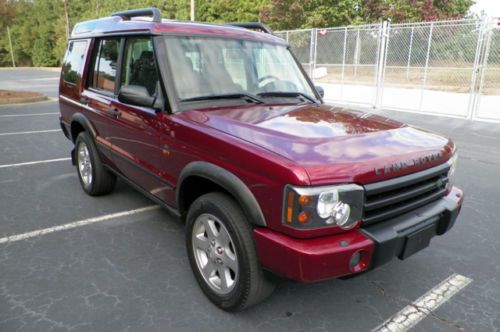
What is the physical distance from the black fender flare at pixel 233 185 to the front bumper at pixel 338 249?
91 mm

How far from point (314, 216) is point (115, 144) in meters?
2.53

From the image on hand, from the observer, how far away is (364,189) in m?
2.19

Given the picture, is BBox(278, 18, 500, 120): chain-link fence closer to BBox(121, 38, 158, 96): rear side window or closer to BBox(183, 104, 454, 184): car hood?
BBox(183, 104, 454, 184): car hood

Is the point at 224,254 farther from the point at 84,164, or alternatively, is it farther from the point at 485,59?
the point at 485,59

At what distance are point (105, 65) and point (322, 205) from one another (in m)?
3.01

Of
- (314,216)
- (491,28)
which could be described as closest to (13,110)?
(314,216)

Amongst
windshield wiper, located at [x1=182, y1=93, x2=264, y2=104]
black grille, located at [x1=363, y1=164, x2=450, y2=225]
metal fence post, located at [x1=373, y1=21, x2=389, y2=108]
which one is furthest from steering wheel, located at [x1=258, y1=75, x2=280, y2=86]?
metal fence post, located at [x1=373, y1=21, x2=389, y2=108]

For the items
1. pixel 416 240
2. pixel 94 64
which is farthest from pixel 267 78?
pixel 94 64

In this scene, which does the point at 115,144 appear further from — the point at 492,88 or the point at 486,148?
the point at 492,88

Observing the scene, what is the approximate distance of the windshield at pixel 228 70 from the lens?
312 centimetres

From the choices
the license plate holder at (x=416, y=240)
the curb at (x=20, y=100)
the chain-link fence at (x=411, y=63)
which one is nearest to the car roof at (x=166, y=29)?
the license plate holder at (x=416, y=240)

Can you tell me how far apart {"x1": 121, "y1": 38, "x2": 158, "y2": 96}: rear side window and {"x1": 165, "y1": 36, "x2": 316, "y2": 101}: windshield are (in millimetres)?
194

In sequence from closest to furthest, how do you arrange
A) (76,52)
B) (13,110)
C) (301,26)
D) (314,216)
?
(314,216), (76,52), (13,110), (301,26)

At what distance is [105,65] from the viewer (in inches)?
161
